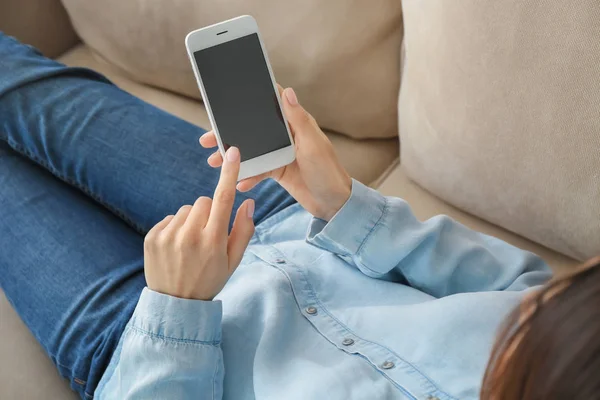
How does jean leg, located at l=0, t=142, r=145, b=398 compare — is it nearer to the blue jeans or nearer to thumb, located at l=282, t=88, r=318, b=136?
the blue jeans

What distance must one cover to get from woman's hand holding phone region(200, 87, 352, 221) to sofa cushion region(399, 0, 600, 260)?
0.52ft

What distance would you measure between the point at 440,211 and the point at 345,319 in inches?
11.0

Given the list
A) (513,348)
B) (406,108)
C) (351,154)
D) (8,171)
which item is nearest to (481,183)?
(406,108)

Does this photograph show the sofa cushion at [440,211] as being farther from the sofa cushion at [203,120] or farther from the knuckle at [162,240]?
the knuckle at [162,240]

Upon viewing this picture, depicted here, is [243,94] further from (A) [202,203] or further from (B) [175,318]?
(B) [175,318]

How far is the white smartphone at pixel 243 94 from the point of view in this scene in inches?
24.4

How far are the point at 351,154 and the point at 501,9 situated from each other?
14.7 inches

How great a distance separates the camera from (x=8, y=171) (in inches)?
32.2

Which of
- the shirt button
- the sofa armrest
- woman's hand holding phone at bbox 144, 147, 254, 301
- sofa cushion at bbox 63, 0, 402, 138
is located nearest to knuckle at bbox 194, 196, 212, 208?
woman's hand holding phone at bbox 144, 147, 254, 301

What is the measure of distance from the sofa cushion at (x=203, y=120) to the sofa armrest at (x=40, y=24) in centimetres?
3

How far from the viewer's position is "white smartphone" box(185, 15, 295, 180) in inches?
24.4

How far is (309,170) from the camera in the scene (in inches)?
24.6

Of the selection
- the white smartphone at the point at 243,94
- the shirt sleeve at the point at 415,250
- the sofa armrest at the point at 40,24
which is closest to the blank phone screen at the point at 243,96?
the white smartphone at the point at 243,94

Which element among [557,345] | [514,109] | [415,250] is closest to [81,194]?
[415,250]
